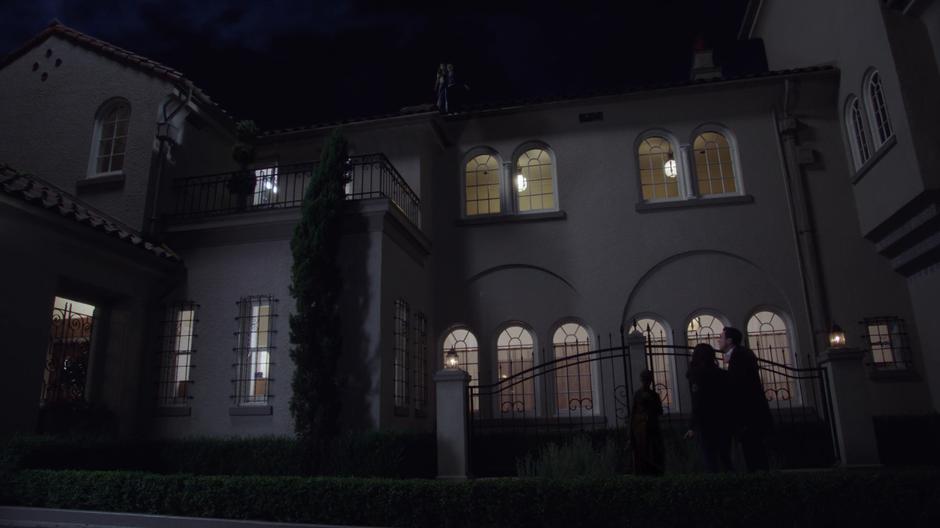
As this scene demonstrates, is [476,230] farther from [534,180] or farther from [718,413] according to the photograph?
[718,413]

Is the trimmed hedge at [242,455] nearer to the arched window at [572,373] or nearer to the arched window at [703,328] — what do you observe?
the arched window at [572,373]

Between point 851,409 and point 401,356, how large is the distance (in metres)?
8.62

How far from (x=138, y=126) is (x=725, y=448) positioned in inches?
558

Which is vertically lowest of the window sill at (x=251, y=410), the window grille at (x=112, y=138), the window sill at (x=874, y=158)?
the window sill at (x=251, y=410)

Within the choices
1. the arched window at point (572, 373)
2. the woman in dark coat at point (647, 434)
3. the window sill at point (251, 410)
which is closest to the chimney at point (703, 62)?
the arched window at point (572, 373)

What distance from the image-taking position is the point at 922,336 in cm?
1489

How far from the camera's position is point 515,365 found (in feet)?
55.3

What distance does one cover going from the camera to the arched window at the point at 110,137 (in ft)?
52.6

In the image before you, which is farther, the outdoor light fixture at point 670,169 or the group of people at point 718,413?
the outdoor light fixture at point 670,169

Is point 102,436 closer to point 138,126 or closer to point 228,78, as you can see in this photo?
point 138,126

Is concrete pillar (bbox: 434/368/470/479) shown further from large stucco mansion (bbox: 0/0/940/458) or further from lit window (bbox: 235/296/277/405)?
lit window (bbox: 235/296/277/405)

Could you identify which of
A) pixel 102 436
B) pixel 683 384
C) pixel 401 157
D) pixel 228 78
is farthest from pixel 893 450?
pixel 228 78

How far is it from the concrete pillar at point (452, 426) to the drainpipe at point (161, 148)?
25.9 feet

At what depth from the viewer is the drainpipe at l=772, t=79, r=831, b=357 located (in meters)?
15.6
